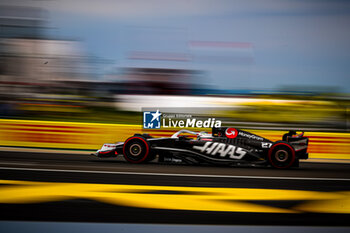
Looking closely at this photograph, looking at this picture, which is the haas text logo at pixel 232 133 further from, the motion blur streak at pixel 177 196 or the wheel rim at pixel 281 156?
the motion blur streak at pixel 177 196

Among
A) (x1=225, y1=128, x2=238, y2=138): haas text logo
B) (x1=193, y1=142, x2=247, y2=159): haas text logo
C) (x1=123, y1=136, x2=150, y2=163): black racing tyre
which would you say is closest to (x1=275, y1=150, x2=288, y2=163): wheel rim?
(x1=193, y1=142, x2=247, y2=159): haas text logo

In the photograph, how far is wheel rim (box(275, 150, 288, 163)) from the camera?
7035mm

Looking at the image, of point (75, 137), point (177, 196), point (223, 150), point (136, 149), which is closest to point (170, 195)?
point (177, 196)

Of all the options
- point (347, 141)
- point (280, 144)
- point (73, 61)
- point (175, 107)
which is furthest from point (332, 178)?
point (73, 61)

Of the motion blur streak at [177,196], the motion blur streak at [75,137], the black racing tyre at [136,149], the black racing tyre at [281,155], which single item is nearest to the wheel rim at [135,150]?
the black racing tyre at [136,149]

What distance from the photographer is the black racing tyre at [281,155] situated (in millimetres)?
7004

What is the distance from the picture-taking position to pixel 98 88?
13.5m

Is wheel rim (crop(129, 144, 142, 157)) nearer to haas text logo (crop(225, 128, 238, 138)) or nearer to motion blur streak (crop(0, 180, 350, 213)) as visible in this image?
haas text logo (crop(225, 128, 238, 138))

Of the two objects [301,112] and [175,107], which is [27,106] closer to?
[175,107]

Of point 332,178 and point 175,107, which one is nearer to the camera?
point 332,178

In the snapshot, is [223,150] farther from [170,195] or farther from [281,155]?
[170,195]

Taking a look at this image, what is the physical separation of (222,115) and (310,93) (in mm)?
3518

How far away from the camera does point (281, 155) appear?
706 centimetres

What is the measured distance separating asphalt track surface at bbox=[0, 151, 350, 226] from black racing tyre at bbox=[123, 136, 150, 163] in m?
0.53
